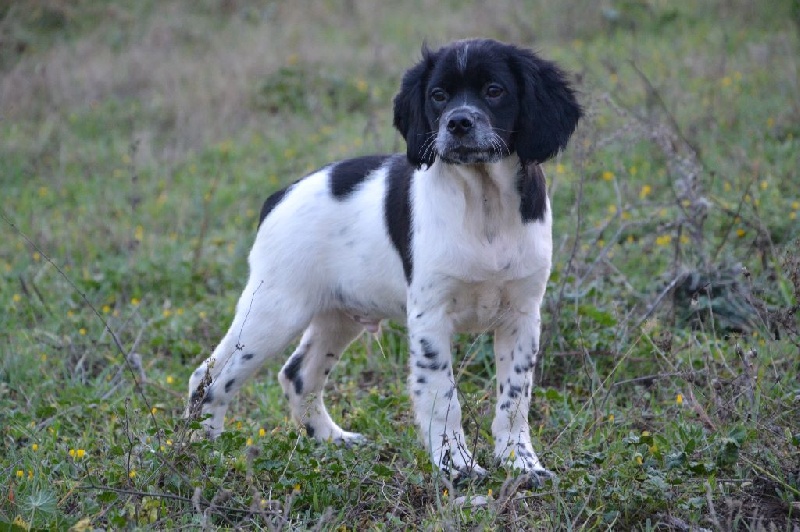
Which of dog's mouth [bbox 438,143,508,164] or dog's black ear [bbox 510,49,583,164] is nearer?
dog's mouth [bbox 438,143,508,164]

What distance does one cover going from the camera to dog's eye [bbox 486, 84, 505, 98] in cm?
371

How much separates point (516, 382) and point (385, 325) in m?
1.47

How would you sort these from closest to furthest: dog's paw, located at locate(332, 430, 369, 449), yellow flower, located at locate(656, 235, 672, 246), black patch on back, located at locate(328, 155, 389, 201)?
dog's paw, located at locate(332, 430, 369, 449) < black patch on back, located at locate(328, 155, 389, 201) < yellow flower, located at locate(656, 235, 672, 246)

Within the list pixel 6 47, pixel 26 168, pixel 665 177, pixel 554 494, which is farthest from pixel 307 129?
pixel 554 494

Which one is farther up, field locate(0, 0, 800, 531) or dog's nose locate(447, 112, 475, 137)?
dog's nose locate(447, 112, 475, 137)

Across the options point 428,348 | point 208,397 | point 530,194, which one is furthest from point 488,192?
point 208,397

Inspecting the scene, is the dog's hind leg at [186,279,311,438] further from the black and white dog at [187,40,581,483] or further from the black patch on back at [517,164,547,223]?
the black patch on back at [517,164,547,223]

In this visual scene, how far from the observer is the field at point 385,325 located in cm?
343

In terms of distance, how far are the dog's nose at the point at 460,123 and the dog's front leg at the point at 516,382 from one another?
801 mm

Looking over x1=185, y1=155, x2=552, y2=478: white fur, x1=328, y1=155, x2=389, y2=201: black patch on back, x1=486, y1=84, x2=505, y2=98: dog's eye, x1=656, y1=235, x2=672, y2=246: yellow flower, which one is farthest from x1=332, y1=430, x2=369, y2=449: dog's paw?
x1=656, y1=235, x2=672, y2=246: yellow flower

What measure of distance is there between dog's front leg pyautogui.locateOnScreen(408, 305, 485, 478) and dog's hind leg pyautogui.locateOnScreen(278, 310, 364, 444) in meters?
0.70

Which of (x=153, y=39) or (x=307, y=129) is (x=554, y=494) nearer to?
(x=307, y=129)

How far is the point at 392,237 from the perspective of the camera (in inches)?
159

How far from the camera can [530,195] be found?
149 inches
